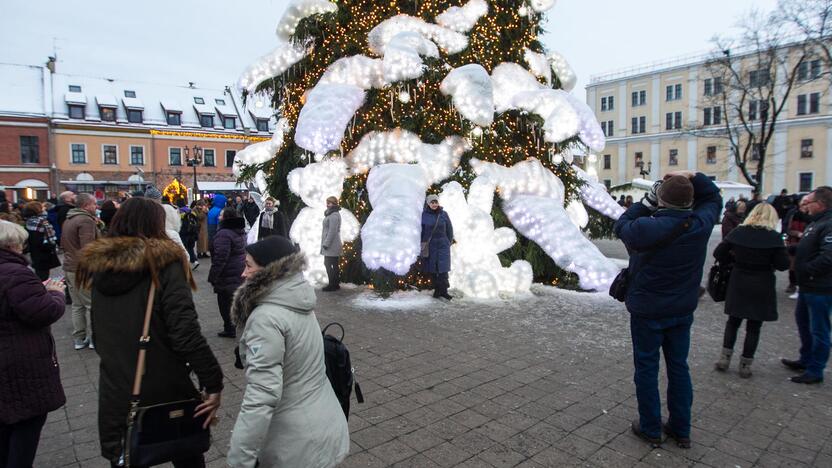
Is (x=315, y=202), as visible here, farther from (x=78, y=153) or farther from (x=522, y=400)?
(x=78, y=153)

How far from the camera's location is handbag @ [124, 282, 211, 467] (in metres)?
2.26

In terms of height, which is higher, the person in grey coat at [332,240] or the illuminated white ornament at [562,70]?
the illuminated white ornament at [562,70]

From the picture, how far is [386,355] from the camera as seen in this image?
571cm

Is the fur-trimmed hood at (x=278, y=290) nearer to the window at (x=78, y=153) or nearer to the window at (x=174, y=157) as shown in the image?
the window at (x=174, y=157)

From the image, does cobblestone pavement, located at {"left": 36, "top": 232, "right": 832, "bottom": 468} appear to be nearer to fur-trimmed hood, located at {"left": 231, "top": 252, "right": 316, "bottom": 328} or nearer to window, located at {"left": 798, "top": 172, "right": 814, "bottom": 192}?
fur-trimmed hood, located at {"left": 231, "top": 252, "right": 316, "bottom": 328}

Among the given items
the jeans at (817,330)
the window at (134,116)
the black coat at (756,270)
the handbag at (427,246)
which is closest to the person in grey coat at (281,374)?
the black coat at (756,270)

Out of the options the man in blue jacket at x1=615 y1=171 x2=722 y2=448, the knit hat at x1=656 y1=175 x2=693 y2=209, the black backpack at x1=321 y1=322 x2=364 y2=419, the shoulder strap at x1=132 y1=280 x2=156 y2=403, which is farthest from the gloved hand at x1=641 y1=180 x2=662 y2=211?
the shoulder strap at x1=132 y1=280 x2=156 y2=403

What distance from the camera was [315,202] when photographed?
9.70m

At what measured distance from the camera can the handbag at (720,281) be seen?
518 cm

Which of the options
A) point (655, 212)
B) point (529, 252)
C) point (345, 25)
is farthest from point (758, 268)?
point (345, 25)

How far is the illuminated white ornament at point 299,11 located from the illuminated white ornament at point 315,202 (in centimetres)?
→ 300

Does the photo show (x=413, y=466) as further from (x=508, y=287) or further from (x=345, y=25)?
(x=345, y=25)

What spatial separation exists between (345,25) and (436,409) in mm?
8723

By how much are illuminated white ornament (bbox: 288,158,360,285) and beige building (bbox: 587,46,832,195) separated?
117 ft
